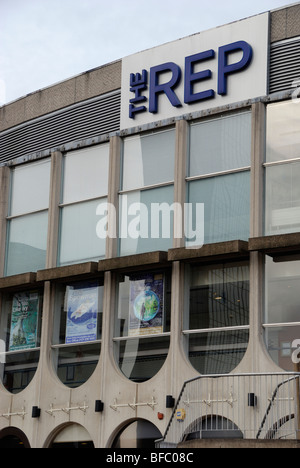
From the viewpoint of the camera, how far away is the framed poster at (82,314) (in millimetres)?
24797

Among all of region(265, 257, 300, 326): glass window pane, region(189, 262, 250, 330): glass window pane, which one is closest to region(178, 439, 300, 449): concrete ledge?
region(265, 257, 300, 326): glass window pane

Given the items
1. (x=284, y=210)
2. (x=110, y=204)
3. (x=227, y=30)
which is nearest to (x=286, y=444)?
(x=284, y=210)

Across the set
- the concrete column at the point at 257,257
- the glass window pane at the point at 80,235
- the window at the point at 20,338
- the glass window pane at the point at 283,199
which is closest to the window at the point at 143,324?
the glass window pane at the point at 80,235

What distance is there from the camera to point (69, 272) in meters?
25.0

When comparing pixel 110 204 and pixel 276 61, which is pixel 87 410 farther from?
pixel 276 61

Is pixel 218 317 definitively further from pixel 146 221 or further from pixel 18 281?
pixel 18 281

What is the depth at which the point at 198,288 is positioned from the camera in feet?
76.5

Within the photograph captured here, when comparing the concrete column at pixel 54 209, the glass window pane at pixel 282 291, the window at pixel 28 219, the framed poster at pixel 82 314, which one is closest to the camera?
the glass window pane at pixel 282 291

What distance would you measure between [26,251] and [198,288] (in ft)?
20.2

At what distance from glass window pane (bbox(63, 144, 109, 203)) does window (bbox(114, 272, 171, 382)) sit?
2856 millimetres

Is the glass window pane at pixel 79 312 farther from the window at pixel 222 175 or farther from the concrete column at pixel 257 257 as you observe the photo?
the concrete column at pixel 257 257

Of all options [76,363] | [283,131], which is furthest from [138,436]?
[283,131]

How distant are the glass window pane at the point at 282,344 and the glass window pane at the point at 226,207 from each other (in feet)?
8.21
